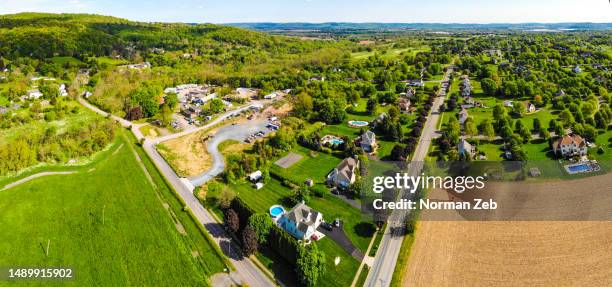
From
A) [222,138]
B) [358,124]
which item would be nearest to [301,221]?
[222,138]

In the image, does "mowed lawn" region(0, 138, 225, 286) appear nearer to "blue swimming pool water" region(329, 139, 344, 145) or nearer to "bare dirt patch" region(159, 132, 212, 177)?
"bare dirt patch" region(159, 132, 212, 177)

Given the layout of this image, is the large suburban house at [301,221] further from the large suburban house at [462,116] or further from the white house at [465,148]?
the large suburban house at [462,116]

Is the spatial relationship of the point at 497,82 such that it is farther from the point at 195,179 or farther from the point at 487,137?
the point at 195,179

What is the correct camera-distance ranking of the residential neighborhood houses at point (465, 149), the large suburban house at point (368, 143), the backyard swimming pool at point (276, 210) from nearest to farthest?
the backyard swimming pool at point (276, 210), the residential neighborhood houses at point (465, 149), the large suburban house at point (368, 143)

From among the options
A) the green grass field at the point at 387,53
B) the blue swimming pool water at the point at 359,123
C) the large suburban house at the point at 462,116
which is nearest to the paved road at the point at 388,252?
the blue swimming pool water at the point at 359,123

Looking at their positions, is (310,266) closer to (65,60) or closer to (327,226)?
(327,226)

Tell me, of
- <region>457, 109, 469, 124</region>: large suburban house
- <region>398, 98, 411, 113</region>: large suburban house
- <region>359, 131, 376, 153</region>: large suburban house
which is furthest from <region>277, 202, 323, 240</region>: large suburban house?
<region>398, 98, 411, 113</region>: large suburban house
